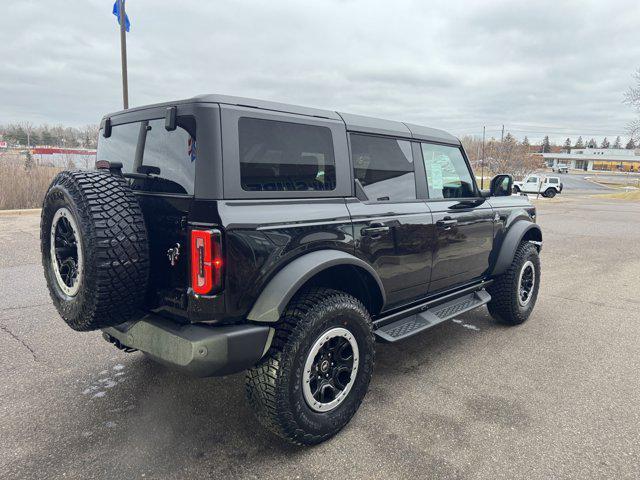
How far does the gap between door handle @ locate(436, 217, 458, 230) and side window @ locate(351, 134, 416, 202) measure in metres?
0.31

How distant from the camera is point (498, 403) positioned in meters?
3.06

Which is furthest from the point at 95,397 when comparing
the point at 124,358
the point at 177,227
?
the point at 177,227

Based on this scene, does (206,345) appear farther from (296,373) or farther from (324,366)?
(324,366)

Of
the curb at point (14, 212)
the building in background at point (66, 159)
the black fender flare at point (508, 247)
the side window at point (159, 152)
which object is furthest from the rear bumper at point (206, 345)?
the building in background at point (66, 159)

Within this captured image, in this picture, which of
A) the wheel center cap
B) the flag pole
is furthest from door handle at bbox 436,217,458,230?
the flag pole

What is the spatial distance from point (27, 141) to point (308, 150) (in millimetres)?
25881

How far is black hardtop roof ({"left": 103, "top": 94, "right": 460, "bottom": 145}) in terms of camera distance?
7.70ft

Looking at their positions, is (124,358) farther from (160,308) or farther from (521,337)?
(521,337)

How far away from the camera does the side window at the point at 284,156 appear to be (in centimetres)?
239

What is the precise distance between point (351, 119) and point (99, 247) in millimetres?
1806

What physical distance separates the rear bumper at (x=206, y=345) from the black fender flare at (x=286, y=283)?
0.28 feet

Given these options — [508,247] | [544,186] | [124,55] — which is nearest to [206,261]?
[508,247]

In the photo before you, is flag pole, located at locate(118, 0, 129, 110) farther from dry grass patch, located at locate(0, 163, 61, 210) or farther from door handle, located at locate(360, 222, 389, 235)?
door handle, located at locate(360, 222, 389, 235)

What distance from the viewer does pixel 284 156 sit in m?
2.59
